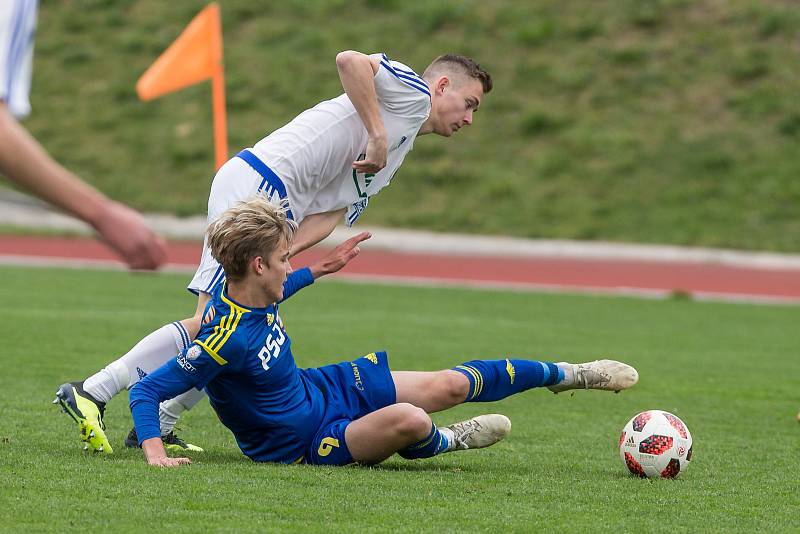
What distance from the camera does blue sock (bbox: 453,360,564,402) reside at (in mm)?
5312

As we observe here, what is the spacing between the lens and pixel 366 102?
5.40 m

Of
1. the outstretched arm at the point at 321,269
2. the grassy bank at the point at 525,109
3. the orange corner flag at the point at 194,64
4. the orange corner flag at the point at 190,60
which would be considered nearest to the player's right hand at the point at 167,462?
the outstretched arm at the point at 321,269

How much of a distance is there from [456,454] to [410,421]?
888 millimetres

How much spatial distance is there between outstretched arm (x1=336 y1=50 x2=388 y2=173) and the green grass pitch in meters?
1.26

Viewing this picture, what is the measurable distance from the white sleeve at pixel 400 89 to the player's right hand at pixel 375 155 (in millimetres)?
240

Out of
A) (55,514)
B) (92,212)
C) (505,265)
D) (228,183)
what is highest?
(505,265)

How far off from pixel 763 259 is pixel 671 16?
8.68 m

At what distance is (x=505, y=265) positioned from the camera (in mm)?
19891

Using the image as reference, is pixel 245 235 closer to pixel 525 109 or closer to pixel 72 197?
pixel 72 197

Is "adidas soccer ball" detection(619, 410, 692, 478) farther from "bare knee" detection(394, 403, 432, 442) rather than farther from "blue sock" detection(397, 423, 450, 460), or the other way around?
"bare knee" detection(394, 403, 432, 442)

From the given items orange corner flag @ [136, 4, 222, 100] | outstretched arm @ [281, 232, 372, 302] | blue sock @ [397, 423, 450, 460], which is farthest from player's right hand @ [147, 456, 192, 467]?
orange corner flag @ [136, 4, 222, 100]

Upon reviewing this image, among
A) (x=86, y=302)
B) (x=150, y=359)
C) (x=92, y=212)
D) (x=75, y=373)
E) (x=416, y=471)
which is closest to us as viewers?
(x=92, y=212)

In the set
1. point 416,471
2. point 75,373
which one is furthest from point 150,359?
→ point 75,373

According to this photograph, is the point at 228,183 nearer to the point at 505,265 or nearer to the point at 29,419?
the point at 29,419
